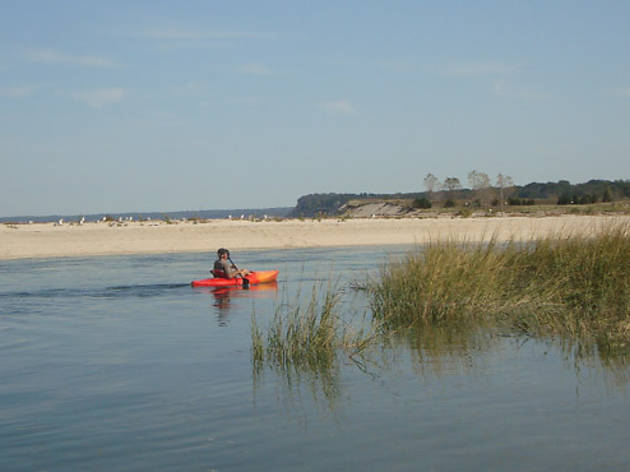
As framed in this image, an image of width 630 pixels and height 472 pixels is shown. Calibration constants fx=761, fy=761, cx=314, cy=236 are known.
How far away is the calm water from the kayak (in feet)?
23.9

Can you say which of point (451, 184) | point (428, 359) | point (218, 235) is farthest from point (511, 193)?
point (428, 359)

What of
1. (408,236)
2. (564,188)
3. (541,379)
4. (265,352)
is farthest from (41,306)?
(564,188)

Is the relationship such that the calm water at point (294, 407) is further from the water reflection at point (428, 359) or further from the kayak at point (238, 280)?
the kayak at point (238, 280)

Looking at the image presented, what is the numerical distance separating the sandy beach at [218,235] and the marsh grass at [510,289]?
927 inches

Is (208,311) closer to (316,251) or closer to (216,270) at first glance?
(216,270)

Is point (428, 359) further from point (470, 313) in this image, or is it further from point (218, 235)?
point (218, 235)

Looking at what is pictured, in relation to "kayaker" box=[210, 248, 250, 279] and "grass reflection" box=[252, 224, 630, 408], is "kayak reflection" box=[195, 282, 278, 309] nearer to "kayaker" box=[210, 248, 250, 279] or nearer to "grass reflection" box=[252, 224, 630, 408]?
"kayaker" box=[210, 248, 250, 279]

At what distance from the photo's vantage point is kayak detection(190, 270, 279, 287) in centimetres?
2206

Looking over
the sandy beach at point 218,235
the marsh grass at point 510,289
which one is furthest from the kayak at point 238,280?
the sandy beach at point 218,235

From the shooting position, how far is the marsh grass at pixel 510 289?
12.8 m

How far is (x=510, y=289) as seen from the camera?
1434 centimetres

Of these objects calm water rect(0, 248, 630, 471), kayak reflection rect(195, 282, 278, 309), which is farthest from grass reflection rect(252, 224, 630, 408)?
kayak reflection rect(195, 282, 278, 309)

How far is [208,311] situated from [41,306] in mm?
4748

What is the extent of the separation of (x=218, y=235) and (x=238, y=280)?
2106 centimetres
